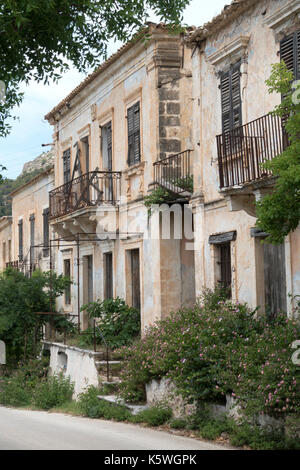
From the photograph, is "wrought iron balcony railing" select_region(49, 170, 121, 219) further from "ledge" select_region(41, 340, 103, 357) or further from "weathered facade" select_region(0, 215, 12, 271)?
"weathered facade" select_region(0, 215, 12, 271)

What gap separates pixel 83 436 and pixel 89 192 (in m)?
11.4

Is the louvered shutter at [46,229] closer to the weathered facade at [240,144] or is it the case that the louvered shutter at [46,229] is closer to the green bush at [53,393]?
the green bush at [53,393]

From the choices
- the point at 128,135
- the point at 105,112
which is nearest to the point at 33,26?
the point at 128,135

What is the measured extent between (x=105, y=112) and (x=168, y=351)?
10.3 metres

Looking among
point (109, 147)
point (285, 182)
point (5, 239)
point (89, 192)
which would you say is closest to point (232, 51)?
point (285, 182)

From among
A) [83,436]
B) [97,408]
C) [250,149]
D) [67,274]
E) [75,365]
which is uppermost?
[250,149]

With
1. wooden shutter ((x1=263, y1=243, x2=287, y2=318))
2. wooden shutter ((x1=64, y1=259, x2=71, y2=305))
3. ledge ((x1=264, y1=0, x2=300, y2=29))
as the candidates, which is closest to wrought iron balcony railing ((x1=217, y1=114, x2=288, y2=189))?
wooden shutter ((x1=263, y1=243, x2=287, y2=318))

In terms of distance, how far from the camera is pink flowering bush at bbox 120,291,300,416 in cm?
1025

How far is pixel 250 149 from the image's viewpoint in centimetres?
1348

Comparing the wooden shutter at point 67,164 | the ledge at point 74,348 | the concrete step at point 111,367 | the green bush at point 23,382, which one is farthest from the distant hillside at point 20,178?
the concrete step at point 111,367

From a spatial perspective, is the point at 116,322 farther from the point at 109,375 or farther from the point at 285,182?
the point at 285,182

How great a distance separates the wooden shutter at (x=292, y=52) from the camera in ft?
41.4

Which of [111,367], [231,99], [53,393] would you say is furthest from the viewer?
[53,393]

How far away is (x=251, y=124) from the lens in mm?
13695
